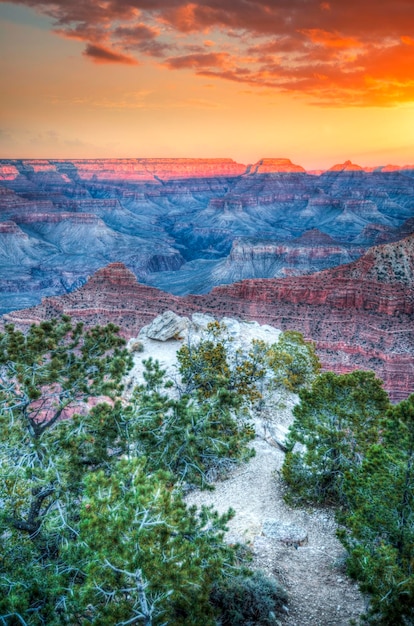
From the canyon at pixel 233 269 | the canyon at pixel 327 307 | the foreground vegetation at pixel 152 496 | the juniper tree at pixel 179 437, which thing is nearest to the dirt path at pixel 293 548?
the foreground vegetation at pixel 152 496

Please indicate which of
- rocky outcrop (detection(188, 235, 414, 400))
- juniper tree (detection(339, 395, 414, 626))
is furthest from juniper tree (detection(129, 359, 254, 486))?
rocky outcrop (detection(188, 235, 414, 400))

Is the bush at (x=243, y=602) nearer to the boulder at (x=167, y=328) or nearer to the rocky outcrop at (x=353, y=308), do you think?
the boulder at (x=167, y=328)

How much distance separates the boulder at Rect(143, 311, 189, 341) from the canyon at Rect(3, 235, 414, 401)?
37.2 feet

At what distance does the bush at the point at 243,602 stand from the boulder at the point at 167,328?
64.8 ft

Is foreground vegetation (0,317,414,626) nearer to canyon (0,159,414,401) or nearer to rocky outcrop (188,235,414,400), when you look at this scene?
rocky outcrop (188,235,414,400)

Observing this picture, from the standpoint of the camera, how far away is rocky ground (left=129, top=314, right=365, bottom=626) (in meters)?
8.95

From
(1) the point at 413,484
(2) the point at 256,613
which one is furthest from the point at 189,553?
(1) the point at 413,484

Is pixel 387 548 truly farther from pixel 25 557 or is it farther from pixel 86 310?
pixel 86 310

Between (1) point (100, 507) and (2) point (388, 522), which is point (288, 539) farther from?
(1) point (100, 507)

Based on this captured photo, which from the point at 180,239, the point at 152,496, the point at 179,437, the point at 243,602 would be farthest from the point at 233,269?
the point at 152,496

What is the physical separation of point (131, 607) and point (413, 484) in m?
5.33

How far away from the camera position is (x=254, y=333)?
29.6 m

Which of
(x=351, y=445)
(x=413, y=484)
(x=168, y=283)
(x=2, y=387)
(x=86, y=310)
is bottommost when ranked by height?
(x=168, y=283)

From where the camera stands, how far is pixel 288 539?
37.1 ft
